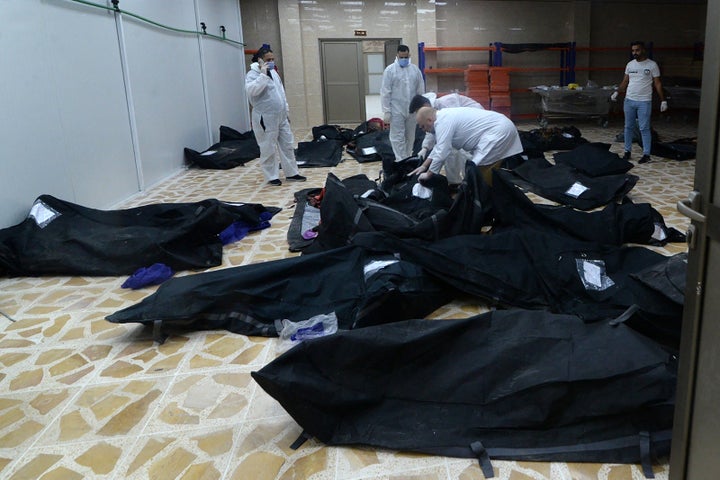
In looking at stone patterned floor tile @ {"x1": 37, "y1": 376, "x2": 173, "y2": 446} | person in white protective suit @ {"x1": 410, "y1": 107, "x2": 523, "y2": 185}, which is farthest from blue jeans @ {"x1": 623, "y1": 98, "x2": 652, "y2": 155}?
stone patterned floor tile @ {"x1": 37, "y1": 376, "x2": 173, "y2": 446}

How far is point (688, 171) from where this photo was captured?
22.7ft

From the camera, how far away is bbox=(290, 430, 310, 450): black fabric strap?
201cm

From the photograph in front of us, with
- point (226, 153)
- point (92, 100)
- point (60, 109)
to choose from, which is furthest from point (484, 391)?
point (226, 153)

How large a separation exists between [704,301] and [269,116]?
628cm

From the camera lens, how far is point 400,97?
7.23 m

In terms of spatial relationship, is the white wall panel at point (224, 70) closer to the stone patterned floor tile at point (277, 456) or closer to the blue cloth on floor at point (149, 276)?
the blue cloth on floor at point (149, 276)

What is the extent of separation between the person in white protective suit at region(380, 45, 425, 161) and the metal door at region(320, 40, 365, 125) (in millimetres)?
5747

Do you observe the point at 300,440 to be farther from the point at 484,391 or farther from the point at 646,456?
the point at 646,456

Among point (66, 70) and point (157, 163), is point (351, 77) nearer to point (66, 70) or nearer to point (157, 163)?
point (157, 163)

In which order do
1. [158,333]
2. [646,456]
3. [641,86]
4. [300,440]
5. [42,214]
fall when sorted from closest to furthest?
[646,456] < [300,440] < [158,333] < [42,214] < [641,86]

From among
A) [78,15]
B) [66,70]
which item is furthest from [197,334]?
[78,15]

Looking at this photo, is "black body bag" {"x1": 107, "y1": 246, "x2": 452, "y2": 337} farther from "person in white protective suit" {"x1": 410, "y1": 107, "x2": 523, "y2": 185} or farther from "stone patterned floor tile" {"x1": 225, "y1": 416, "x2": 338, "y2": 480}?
"person in white protective suit" {"x1": 410, "y1": 107, "x2": 523, "y2": 185}

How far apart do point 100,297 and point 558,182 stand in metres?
4.54

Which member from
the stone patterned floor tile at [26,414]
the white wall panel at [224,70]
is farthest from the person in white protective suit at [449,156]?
the white wall panel at [224,70]
